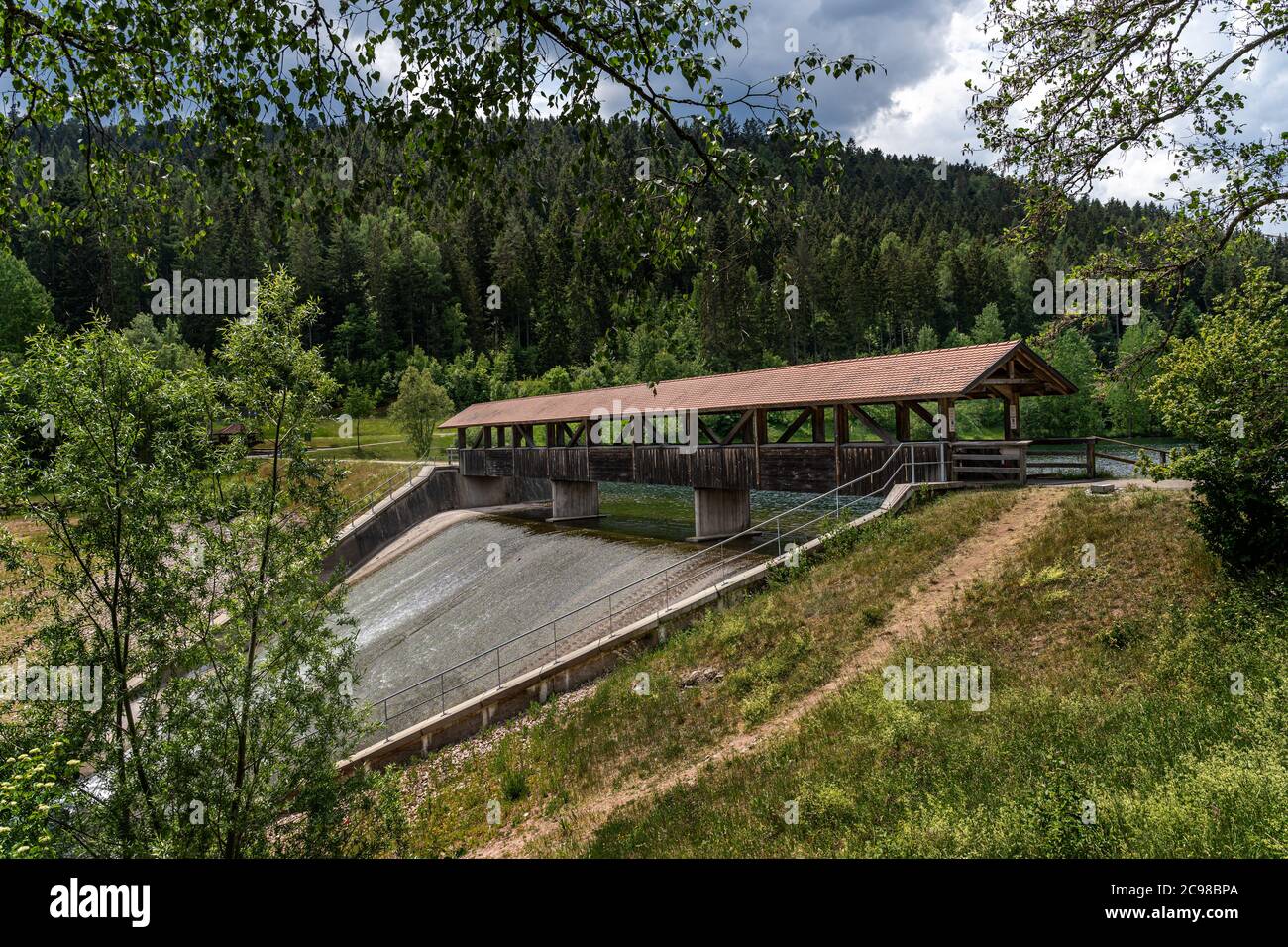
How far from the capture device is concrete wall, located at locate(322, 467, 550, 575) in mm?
37062

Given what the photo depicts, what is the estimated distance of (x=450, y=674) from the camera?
19.9m

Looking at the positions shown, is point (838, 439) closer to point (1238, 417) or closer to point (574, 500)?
point (1238, 417)

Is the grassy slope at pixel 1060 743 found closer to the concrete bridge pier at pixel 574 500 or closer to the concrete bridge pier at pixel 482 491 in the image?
the concrete bridge pier at pixel 574 500

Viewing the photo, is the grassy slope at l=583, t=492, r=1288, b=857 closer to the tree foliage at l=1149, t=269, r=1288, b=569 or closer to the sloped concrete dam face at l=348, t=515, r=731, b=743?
the tree foliage at l=1149, t=269, r=1288, b=569

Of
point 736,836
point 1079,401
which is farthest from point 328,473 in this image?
point 1079,401

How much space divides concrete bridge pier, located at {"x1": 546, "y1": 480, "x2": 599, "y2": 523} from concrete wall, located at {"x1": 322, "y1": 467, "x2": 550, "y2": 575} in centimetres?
580

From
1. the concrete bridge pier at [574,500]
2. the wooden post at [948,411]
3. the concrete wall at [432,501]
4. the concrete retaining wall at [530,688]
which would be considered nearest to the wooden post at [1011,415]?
the wooden post at [948,411]

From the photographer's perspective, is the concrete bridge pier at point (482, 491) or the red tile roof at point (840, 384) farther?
the concrete bridge pier at point (482, 491)

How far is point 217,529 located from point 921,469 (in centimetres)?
1612

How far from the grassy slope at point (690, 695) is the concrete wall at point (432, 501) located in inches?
928

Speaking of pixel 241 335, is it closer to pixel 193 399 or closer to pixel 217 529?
pixel 193 399

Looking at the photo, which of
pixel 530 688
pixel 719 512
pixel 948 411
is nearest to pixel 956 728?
pixel 530 688

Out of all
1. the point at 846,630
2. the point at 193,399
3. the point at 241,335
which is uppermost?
the point at 241,335

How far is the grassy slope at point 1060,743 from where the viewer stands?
19.6 feet
